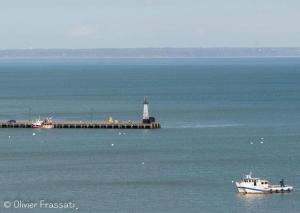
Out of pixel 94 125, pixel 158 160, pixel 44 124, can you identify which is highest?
pixel 44 124

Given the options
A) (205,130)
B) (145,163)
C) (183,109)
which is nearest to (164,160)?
(145,163)

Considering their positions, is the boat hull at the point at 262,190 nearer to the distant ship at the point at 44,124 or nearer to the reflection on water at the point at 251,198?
the reflection on water at the point at 251,198

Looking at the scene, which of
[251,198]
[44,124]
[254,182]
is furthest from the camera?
[44,124]

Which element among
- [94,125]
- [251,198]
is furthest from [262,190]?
[94,125]

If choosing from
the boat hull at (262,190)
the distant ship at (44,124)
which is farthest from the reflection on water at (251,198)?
the distant ship at (44,124)

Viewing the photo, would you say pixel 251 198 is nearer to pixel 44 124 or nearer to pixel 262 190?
pixel 262 190

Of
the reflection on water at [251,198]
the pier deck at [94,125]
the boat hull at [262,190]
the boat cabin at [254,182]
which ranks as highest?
the pier deck at [94,125]

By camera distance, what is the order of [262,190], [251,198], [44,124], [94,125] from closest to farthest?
[251,198] → [262,190] → [94,125] → [44,124]

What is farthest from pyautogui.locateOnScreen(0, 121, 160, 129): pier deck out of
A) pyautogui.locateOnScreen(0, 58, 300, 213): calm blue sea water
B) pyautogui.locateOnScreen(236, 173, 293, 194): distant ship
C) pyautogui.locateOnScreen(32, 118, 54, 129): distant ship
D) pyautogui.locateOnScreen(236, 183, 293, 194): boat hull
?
pyautogui.locateOnScreen(236, 183, 293, 194): boat hull

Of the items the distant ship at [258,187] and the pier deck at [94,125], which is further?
the pier deck at [94,125]

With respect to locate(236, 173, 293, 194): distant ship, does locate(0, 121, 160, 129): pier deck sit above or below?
above

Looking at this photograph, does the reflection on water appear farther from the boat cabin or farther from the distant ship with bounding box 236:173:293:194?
the boat cabin

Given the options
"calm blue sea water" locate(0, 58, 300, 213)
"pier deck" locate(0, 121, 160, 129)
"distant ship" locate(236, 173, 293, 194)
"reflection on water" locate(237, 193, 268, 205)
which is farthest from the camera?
"pier deck" locate(0, 121, 160, 129)

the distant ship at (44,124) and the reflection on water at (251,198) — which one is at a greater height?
the distant ship at (44,124)
